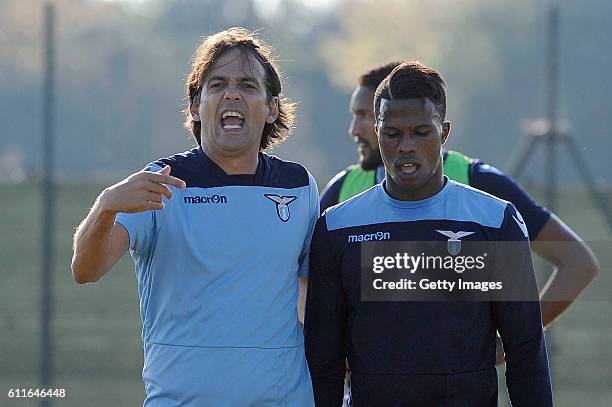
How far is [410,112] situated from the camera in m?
3.41

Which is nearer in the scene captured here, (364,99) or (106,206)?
(106,206)

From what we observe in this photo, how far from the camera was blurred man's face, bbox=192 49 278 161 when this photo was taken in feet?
11.3

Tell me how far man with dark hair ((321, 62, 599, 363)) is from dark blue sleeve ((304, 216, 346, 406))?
38.8 inches

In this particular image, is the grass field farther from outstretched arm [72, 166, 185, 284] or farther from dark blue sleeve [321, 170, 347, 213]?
outstretched arm [72, 166, 185, 284]

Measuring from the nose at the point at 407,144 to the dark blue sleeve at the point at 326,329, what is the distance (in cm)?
37

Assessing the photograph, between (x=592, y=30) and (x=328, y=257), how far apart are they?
17.2m

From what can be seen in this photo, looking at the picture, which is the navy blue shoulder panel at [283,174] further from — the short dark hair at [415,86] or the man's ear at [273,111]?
the short dark hair at [415,86]

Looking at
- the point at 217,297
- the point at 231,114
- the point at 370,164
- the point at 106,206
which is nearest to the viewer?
the point at 106,206

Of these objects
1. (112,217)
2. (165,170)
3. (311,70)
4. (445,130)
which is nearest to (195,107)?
(165,170)

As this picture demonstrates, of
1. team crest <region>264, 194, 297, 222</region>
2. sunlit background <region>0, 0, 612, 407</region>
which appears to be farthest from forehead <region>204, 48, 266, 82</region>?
sunlit background <region>0, 0, 612, 407</region>

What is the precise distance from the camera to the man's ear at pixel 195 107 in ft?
11.9

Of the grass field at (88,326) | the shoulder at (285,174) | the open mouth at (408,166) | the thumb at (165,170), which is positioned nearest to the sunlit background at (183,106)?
the grass field at (88,326)

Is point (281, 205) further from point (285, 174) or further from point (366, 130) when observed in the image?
point (366, 130)

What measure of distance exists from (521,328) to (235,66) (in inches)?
48.3
